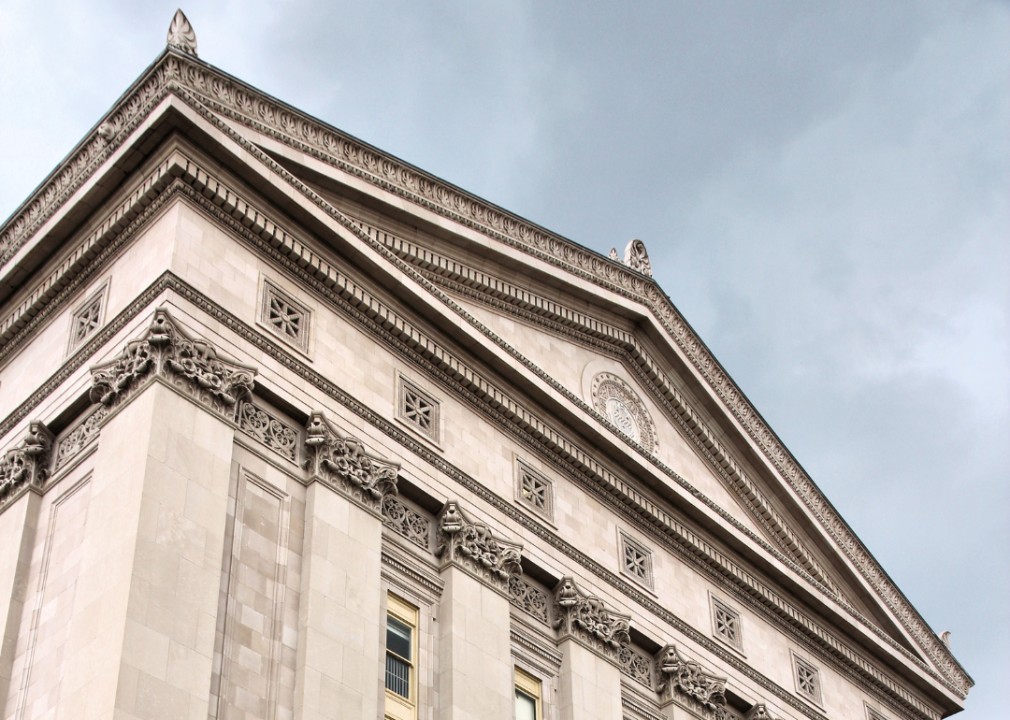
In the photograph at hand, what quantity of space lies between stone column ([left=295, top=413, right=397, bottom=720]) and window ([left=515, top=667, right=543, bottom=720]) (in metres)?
4.03

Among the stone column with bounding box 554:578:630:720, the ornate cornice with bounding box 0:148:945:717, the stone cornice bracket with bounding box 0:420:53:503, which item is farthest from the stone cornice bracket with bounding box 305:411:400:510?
the stone column with bounding box 554:578:630:720

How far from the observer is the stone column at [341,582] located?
76.4 ft

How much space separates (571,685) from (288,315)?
905cm

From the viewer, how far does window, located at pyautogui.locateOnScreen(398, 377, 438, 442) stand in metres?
28.5

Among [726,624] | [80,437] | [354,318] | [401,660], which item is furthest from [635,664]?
[80,437]

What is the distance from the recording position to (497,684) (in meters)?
26.9

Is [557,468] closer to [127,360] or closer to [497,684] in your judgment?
[497,684]

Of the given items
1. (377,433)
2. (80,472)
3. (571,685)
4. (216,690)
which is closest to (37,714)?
(216,690)

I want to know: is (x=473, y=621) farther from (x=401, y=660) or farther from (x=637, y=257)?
(x=637, y=257)

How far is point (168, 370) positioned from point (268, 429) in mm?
2352

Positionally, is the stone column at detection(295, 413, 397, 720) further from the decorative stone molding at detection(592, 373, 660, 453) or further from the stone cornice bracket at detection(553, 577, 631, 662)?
the decorative stone molding at detection(592, 373, 660, 453)

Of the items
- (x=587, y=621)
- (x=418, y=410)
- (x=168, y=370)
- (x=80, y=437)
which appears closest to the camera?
(x=168, y=370)

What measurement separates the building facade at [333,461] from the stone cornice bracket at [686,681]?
0.07 meters

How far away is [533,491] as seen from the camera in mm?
30875
